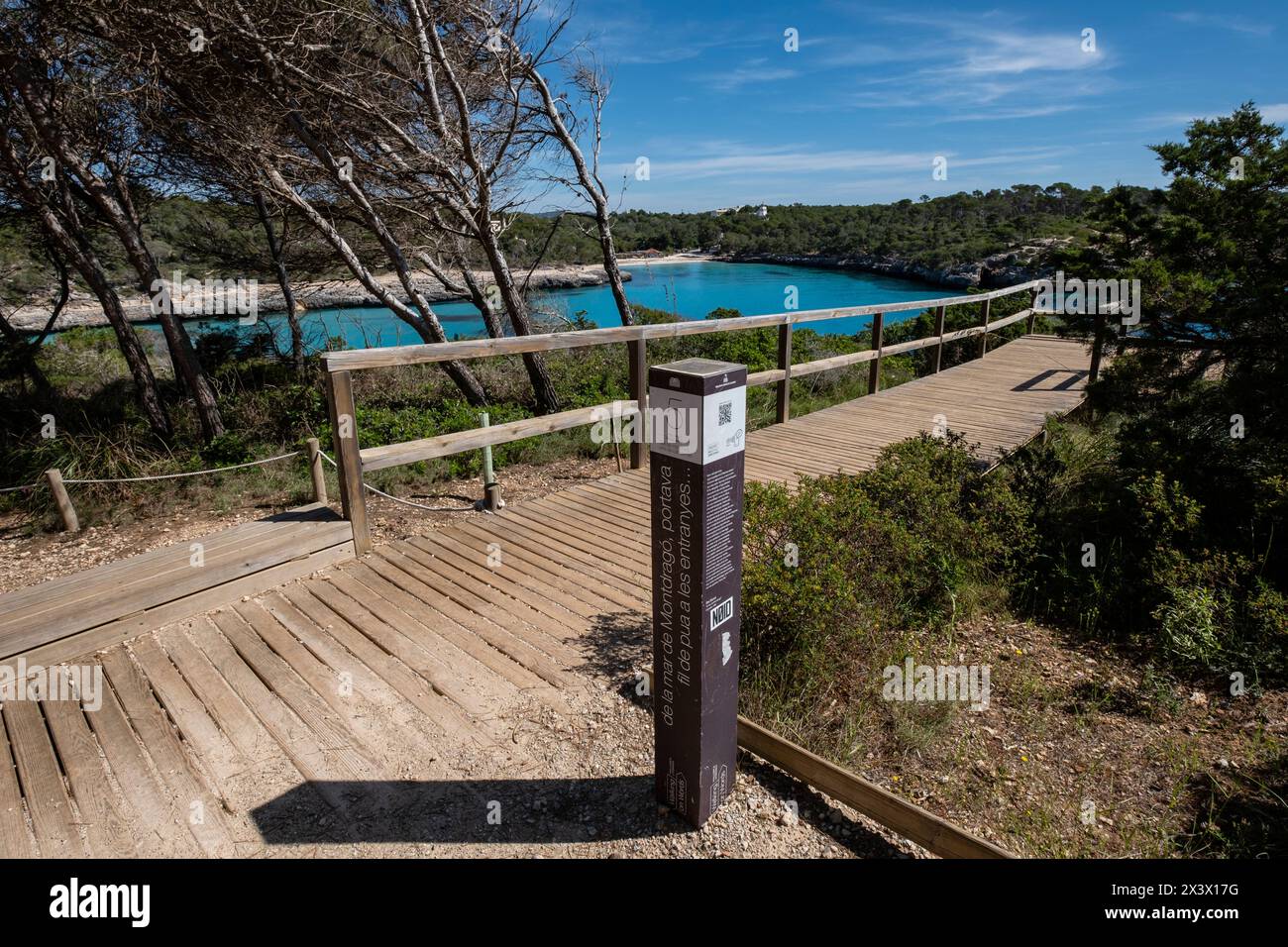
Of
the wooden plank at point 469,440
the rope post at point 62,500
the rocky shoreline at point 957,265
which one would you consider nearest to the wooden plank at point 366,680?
the wooden plank at point 469,440

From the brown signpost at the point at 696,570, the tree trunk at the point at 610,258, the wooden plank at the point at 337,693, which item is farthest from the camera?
the tree trunk at the point at 610,258

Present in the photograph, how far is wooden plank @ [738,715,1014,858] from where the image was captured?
87.5 inches

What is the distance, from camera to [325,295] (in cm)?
1614

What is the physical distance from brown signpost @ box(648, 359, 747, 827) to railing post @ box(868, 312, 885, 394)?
7408 millimetres

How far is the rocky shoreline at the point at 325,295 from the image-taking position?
468 inches

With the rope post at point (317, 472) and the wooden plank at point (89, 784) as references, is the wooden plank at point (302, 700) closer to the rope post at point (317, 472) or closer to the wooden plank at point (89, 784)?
the wooden plank at point (89, 784)

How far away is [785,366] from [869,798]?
6.09 m

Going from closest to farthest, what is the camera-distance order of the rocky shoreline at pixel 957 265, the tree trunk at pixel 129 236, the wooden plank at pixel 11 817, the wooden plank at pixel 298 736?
the wooden plank at pixel 11 817
the wooden plank at pixel 298 736
the tree trunk at pixel 129 236
the rocky shoreline at pixel 957 265

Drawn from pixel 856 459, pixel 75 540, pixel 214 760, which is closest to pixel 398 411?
pixel 75 540

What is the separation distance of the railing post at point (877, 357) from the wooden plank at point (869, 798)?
7.30 meters

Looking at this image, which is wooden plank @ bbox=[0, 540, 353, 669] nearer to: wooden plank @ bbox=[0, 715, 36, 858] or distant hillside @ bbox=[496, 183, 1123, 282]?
wooden plank @ bbox=[0, 715, 36, 858]

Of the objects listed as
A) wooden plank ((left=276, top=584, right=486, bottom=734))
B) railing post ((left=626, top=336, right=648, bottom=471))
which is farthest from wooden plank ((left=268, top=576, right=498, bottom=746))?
railing post ((left=626, top=336, right=648, bottom=471))
